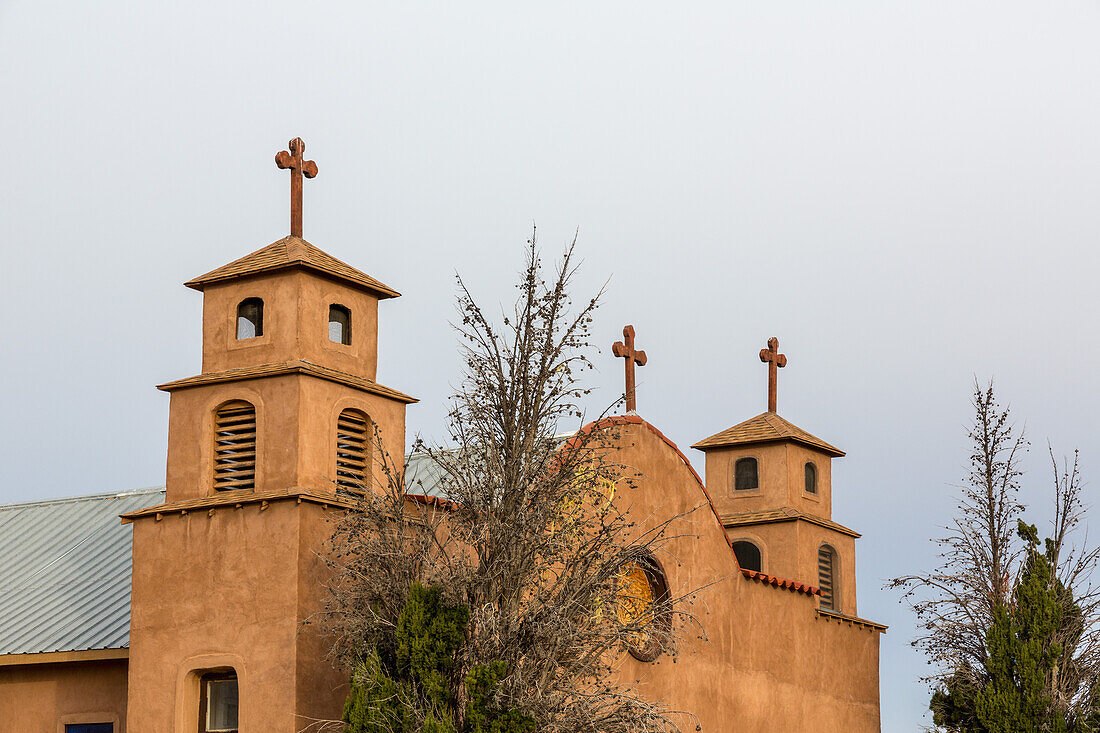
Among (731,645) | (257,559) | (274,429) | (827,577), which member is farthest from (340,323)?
(827,577)

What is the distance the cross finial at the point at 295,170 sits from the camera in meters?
18.4

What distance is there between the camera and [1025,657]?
2400 cm

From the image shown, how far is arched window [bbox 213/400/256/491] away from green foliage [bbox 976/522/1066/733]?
12.6m

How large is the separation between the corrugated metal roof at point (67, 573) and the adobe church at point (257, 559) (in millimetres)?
36

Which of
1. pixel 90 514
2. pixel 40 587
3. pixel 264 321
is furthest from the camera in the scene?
pixel 90 514

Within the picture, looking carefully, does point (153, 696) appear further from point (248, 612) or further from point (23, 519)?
point (23, 519)

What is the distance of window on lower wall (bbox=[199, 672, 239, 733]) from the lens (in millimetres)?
16734

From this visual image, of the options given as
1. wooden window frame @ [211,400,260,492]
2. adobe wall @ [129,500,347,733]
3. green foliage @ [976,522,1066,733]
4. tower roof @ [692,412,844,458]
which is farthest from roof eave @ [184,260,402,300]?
green foliage @ [976,522,1066,733]

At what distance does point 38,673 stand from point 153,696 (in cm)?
350

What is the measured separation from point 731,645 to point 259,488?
325 inches

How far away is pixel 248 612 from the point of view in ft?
53.9

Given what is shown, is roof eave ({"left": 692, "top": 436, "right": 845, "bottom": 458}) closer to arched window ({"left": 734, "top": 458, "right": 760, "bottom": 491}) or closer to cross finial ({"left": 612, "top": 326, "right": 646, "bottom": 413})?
arched window ({"left": 734, "top": 458, "right": 760, "bottom": 491})

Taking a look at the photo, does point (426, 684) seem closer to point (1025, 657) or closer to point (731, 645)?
point (731, 645)

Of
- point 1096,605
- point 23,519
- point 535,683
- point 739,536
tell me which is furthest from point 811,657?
point 23,519
